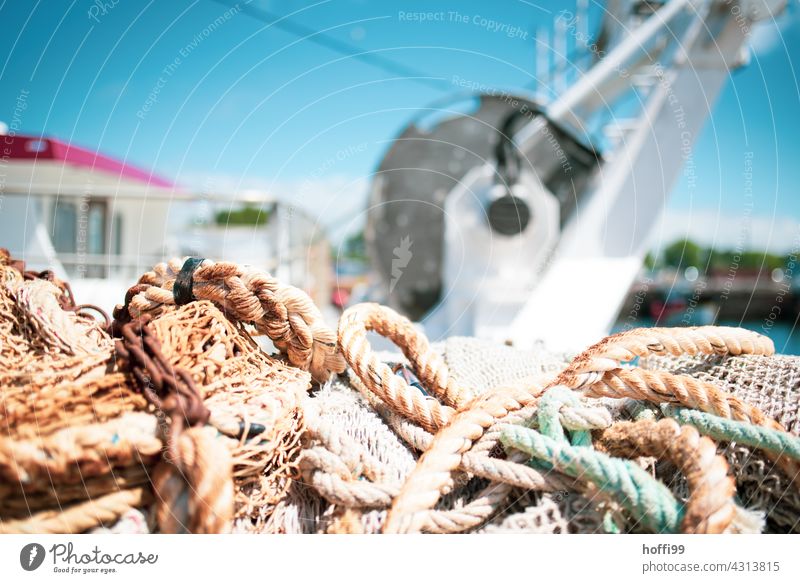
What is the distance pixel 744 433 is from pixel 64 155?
370cm

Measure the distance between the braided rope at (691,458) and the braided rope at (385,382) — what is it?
0.75ft

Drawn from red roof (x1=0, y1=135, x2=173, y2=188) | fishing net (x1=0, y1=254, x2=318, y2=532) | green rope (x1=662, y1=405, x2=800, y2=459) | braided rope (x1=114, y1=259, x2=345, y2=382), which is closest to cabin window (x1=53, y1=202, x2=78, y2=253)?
red roof (x1=0, y1=135, x2=173, y2=188)

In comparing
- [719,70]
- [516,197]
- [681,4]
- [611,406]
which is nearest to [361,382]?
[611,406]

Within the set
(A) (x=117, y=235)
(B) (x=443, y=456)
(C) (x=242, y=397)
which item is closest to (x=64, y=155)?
(A) (x=117, y=235)

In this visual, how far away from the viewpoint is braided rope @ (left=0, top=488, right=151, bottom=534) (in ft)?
1.90

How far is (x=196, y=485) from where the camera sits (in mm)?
577

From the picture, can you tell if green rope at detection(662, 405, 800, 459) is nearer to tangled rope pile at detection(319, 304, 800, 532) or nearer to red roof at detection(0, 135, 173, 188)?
tangled rope pile at detection(319, 304, 800, 532)

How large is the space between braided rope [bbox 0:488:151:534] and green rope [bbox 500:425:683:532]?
1.53 ft

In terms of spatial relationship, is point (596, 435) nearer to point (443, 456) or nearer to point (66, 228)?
point (443, 456)

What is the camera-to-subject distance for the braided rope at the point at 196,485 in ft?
1.88

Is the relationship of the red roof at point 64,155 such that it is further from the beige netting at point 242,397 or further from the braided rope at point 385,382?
the braided rope at point 385,382

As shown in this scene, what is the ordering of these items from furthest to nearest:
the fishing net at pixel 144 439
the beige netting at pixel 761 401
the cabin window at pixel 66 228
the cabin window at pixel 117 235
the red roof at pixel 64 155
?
the cabin window at pixel 117 235 < the cabin window at pixel 66 228 < the red roof at pixel 64 155 < the beige netting at pixel 761 401 < the fishing net at pixel 144 439

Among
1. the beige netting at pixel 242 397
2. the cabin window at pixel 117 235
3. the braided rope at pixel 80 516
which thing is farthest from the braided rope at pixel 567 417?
the cabin window at pixel 117 235

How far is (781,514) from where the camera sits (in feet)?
2.25
